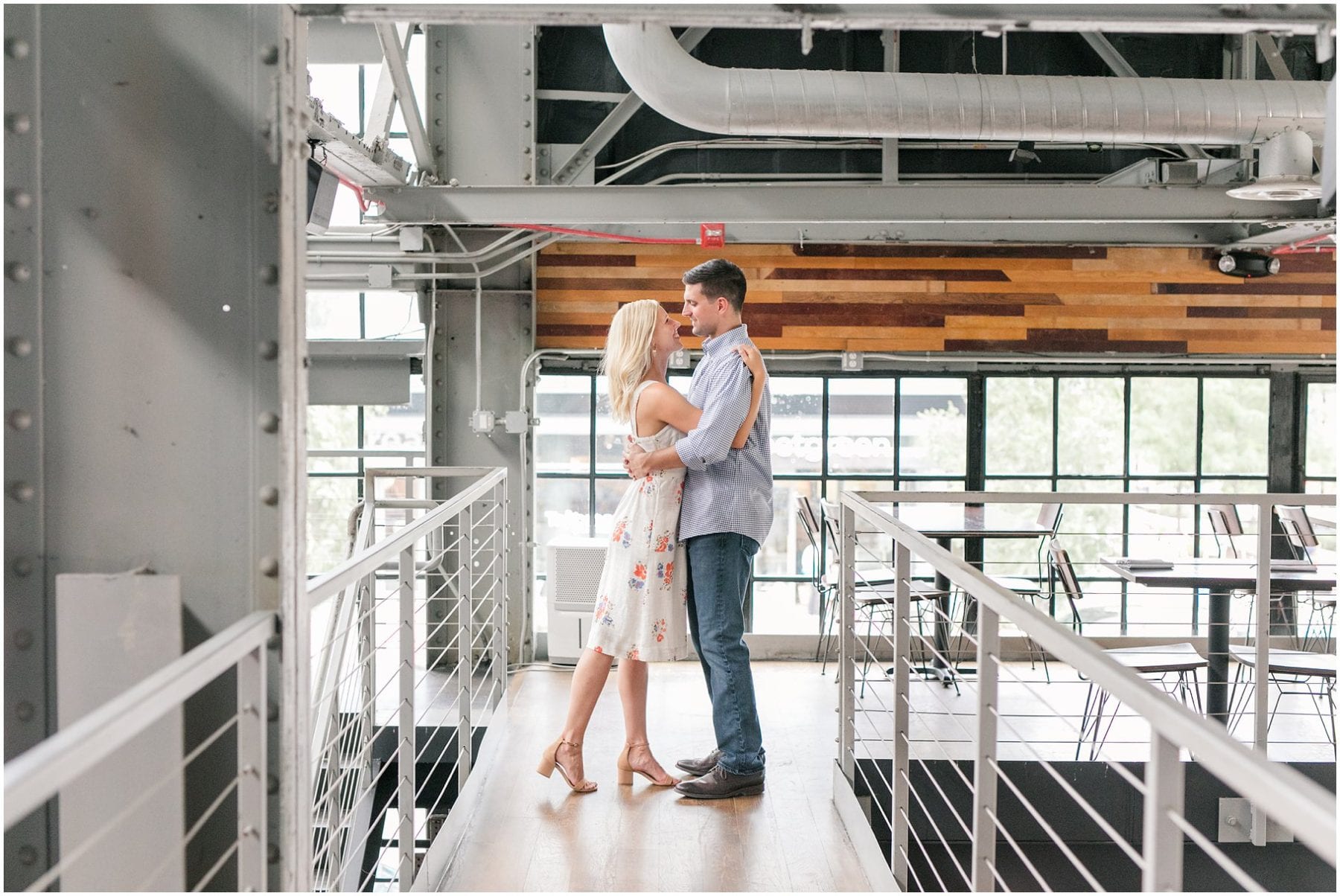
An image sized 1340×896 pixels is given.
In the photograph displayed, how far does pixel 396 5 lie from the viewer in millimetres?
1617

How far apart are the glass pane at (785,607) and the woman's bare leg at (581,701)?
135 inches

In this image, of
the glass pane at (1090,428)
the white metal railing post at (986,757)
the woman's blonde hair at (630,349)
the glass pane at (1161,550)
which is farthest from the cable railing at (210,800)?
the glass pane at (1161,550)

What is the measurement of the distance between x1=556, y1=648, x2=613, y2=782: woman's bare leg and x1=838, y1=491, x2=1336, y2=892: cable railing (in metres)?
0.82

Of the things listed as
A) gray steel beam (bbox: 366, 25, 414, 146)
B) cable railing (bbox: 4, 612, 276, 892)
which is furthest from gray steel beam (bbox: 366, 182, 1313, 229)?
cable railing (bbox: 4, 612, 276, 892)

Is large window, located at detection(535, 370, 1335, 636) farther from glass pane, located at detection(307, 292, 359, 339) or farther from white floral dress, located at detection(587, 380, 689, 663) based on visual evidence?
white floral dress, located at detection(587, 380, 689, 663)

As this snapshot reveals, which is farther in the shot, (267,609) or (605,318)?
(605,318)

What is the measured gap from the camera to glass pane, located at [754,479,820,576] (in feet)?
23.0

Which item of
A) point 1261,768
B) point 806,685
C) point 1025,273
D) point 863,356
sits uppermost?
point 1025,273

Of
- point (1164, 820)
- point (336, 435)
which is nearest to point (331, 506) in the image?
point (336, 435)

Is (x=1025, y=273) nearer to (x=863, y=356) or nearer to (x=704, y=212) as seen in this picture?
(x=863, y=356)

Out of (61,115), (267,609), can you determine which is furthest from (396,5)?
(267,609)

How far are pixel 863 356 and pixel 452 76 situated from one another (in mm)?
3001

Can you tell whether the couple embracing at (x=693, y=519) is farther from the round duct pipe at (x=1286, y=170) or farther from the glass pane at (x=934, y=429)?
the glass pane at (x=934, y=429)

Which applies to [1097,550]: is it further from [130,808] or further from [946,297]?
[130,808]
